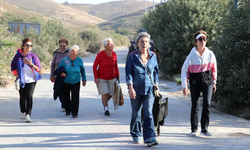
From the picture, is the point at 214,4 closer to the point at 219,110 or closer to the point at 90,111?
the point at 219,110

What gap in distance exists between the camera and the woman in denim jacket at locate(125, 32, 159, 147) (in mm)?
4953

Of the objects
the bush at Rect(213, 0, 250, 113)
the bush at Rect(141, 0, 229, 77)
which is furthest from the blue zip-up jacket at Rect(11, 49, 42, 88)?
the bush at Rect(141, 0, 229, 77)

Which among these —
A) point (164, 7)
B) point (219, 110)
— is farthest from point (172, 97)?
point (164, 7)

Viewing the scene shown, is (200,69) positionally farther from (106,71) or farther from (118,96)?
(106,71)

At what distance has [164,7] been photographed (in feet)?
50.1

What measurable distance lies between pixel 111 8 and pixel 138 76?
150198 mm

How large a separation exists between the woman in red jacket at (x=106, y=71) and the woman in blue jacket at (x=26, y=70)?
4.82 ft

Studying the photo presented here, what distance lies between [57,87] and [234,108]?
177 inches

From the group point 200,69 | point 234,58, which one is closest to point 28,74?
point 200,69

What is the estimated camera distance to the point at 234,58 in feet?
25.2

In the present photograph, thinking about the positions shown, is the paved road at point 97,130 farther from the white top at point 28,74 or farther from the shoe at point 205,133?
the white top at point 28,74

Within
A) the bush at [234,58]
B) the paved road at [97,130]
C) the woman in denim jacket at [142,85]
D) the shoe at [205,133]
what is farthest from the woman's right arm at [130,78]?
the bush at [234,58]

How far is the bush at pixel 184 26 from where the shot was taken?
1259cm

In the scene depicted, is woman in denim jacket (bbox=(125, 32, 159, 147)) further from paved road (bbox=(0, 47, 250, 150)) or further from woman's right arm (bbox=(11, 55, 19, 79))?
woman's right arm (bbox=(11, 55, 19, 79))
